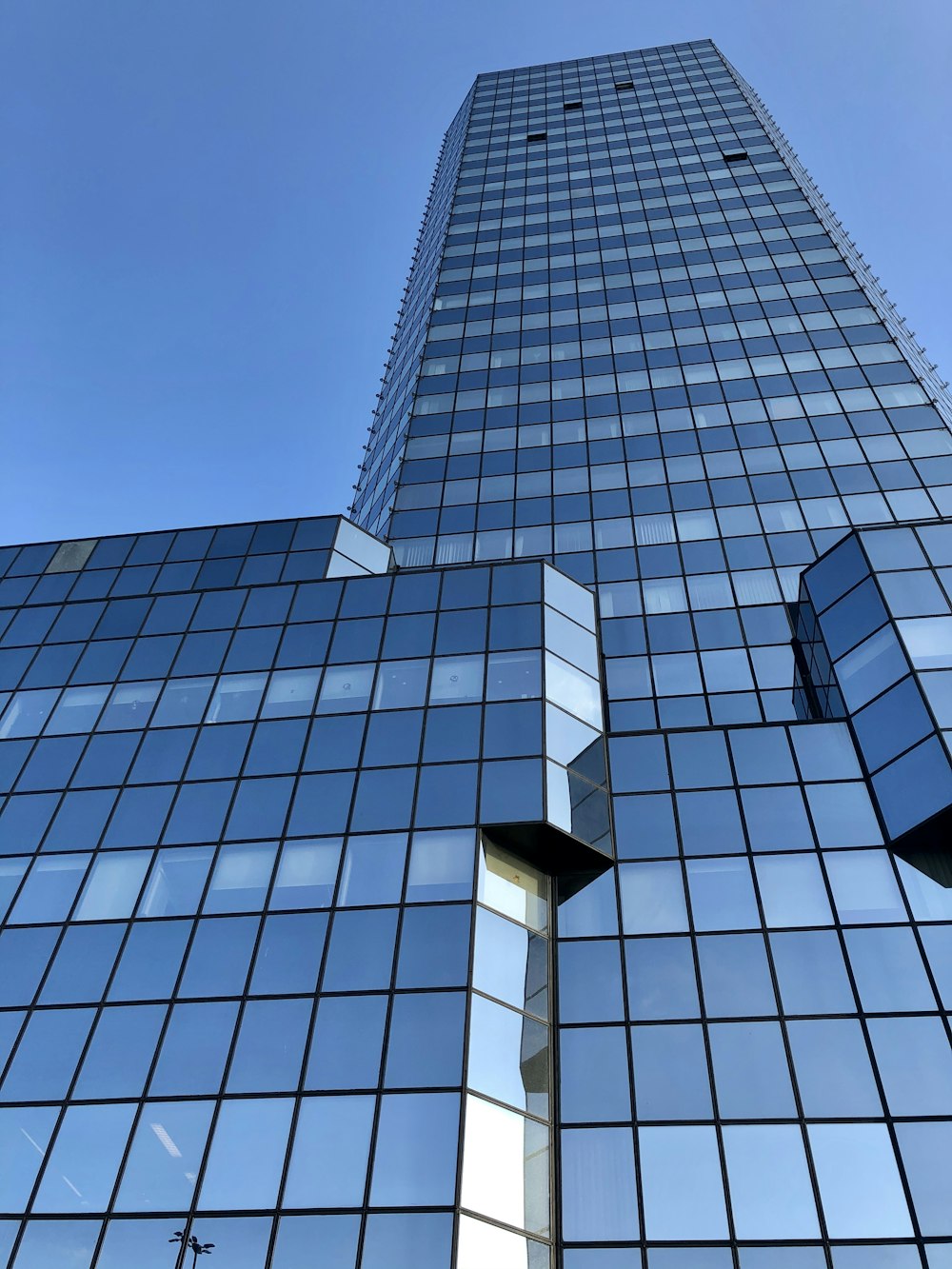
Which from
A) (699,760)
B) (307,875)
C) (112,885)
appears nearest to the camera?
A: (307,875)

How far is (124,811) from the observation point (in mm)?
24594

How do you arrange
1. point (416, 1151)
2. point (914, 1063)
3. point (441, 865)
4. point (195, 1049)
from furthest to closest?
point (441, 865), point (195, 1049), point (914, 1063), point (416, 1151)

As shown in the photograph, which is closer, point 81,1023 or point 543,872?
point 81,1023

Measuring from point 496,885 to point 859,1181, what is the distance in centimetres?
877

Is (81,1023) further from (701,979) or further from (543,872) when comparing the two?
(701,979)

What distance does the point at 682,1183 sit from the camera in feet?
59.0

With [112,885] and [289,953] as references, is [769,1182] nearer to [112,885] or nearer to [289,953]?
[289,953]

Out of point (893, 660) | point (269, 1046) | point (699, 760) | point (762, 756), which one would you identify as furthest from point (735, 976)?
point (269, 1046)

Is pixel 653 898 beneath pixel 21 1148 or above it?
beneath

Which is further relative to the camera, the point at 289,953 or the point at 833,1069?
the point at 289,953

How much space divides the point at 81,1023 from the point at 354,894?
→ 598 cm

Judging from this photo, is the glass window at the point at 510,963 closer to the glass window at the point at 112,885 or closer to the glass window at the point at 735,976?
the glass window at the point at 735,976

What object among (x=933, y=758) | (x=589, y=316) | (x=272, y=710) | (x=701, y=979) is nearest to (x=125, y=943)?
(x=272, y=710)

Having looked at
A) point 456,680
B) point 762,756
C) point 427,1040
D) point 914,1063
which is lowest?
point 914,1063
